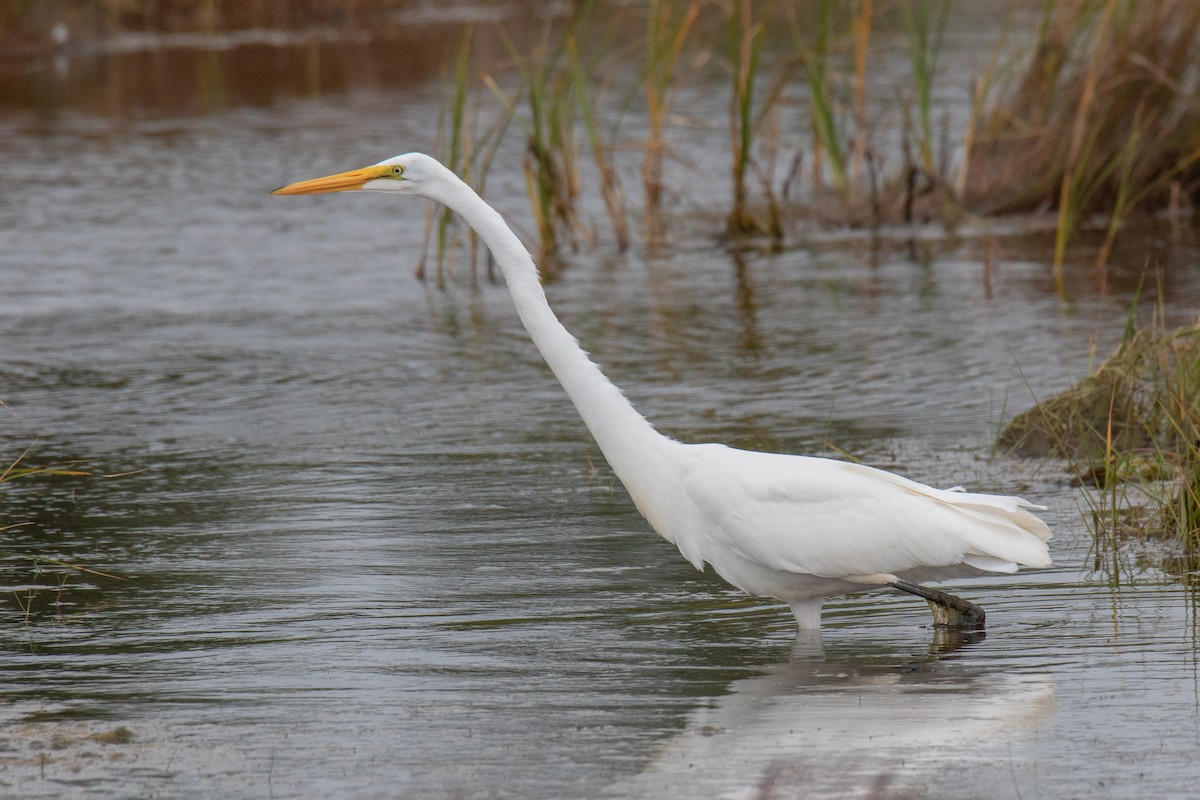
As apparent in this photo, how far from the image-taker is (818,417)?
8.52 m

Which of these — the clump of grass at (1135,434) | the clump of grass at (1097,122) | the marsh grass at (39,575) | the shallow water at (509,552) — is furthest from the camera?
the clump of grass at (1097,122)

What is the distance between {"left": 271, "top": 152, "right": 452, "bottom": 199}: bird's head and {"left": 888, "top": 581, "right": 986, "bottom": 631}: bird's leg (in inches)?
77.7

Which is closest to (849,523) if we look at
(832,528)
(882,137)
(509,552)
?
(832,528)

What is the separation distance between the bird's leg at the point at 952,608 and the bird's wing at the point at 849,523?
0.26 feet

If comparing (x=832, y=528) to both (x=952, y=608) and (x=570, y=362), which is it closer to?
(x=952, y=608)

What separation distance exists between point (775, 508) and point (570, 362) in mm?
830

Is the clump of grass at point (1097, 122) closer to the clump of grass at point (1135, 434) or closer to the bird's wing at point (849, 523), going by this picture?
the clump of grass at point (1135, 434)

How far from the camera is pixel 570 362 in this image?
18.3 feet

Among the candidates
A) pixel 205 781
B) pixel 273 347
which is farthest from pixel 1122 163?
pixel 205 781

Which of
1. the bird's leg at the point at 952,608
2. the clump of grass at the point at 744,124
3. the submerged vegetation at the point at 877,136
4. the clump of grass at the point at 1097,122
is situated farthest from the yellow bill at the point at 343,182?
the clump of grass at the point at 1097,122

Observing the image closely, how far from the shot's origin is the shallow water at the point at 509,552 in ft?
14.3

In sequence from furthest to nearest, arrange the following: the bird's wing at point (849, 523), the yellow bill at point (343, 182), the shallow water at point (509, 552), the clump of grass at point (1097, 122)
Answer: the clump of grass at point (1097, 122) → the yellow bill at point (343, 182) → the bird's wing at point (849, 523) → the shallow water at point (509, 552)

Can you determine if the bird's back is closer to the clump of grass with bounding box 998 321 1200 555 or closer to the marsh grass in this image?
the clump of grass with bounding box 998 321 1200 555

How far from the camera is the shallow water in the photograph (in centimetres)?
436
